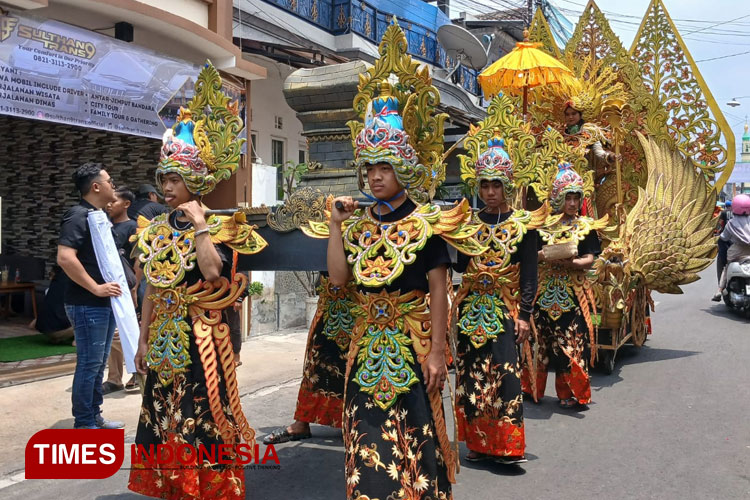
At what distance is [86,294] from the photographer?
4508 millimetres

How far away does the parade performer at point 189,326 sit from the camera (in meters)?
3.24

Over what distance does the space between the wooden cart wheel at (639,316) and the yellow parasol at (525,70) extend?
2.47 meters

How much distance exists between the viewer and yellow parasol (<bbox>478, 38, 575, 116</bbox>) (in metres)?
6.71

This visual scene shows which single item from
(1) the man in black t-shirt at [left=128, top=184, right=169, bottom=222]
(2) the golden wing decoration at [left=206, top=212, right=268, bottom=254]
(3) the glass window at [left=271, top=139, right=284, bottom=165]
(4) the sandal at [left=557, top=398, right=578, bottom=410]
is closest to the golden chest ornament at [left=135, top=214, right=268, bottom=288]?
(2) the golden wing decoration at [left=206, top=212, right=268, bottom=254]

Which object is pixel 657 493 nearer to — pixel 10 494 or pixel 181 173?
pixel 181 173

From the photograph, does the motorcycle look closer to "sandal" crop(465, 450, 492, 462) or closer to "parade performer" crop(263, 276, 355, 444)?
"sandal" crop(465, 450, 492, 462)

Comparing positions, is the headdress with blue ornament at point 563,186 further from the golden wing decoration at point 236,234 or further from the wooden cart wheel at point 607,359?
the golden wing decoration at point 236,234

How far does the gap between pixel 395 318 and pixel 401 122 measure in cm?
91

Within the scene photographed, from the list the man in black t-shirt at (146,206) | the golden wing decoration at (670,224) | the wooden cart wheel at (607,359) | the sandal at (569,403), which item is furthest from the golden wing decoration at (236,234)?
the golden wing decoration at (670,224)

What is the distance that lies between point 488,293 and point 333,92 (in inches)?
114

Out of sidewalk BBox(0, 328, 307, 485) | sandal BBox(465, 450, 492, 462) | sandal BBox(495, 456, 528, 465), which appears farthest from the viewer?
sidewalk BBox(0, 328, 307, 485)

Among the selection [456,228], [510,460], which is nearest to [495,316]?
[510,460]

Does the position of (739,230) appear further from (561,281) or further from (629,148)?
(561,281)

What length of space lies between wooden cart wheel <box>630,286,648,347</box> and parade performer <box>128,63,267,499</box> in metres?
5.25
